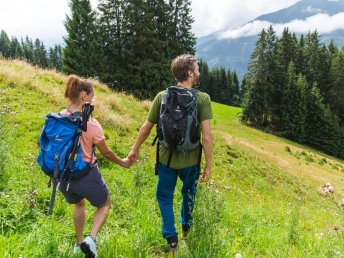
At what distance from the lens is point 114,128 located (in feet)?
39.0

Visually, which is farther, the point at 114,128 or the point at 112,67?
the point at 112,67

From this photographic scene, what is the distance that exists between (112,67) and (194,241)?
3716 cm

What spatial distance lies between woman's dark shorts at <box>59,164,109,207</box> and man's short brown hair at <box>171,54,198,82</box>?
1606 millimetres

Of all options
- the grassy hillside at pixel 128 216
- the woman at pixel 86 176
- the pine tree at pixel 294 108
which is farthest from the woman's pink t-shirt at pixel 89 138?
the pine tree at pixel 294 108

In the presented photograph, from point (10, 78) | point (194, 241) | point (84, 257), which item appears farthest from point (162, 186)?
point (10, 78)

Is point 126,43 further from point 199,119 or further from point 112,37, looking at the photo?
point 199,119

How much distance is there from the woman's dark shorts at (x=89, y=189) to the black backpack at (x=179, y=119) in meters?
0.98

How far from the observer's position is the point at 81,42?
1585 inches

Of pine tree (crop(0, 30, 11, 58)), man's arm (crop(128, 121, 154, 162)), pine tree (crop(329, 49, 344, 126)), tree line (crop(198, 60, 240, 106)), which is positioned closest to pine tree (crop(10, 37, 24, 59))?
pine tree (crop(0, 30, 11, 58))

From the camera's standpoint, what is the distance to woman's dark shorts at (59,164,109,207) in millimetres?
4109

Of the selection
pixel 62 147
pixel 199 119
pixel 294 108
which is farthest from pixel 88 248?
pixel 294 108

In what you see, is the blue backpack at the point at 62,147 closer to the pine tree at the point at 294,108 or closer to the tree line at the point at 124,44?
the tree line at the point at 124,44

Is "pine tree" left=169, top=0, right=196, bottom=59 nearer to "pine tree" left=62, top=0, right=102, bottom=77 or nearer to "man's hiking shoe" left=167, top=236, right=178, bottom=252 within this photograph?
"pine tree" left=62, top=0, right=102, bottom=77

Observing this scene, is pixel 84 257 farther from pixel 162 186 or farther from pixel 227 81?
pixel 227 81
